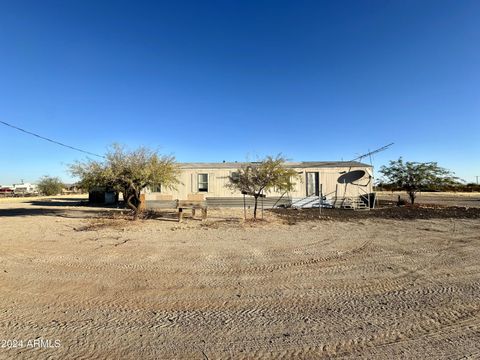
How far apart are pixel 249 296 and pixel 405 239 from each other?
674 cm

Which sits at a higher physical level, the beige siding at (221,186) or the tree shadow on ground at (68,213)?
the beige siding at (221,186)

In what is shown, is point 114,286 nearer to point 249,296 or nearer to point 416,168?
point 249,296

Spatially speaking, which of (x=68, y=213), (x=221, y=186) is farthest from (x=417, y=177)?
(x=68, y=213)

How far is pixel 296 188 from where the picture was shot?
65.5 ft

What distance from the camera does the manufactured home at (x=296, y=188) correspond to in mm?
19922

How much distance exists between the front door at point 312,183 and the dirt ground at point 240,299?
1189 centimetres

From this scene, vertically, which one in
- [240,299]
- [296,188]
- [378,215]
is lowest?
[240,299]

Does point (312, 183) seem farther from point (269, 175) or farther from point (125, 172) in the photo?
point (125, 172)

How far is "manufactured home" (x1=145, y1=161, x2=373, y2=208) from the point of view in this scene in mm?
19922

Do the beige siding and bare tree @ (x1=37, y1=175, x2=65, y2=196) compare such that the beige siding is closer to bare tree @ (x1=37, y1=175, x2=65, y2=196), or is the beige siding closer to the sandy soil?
the sandy soil

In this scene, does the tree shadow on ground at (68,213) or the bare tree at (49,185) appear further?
the bare tree at (49,185)

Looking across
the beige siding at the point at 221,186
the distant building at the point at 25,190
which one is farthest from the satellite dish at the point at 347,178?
the distant building at the point at 25,190

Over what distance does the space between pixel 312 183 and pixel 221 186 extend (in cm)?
658

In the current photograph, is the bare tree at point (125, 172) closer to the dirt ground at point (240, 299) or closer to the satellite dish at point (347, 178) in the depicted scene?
the dirt ground at point (240, 299)
